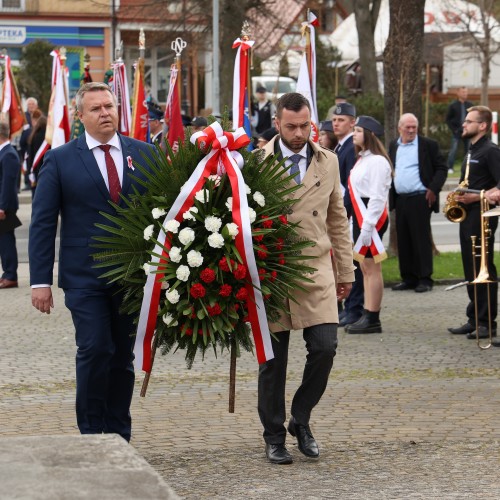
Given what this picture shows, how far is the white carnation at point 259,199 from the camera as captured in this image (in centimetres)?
666

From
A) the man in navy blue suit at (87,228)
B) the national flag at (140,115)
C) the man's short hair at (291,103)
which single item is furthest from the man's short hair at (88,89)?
the national flag at (140,115)

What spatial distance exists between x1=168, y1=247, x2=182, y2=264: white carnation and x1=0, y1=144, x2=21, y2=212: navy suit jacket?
8914mm

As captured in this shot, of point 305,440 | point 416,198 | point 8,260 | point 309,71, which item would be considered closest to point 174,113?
point 309,71

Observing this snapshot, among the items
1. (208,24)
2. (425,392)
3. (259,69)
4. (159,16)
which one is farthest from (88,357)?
(259,69)

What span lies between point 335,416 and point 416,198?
6.84 m

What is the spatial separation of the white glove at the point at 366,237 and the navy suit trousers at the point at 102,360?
15.1 feet

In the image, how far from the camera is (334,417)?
26.8ft

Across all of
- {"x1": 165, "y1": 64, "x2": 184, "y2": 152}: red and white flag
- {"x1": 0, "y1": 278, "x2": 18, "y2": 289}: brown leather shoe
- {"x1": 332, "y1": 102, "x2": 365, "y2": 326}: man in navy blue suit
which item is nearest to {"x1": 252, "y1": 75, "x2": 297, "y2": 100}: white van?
{"x1": 165, "y1": 64, "x2": 184, "y2": 152}: red and white flag

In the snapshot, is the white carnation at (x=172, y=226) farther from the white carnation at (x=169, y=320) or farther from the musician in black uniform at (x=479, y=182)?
the musician in black uniform at (x=479, y=182)

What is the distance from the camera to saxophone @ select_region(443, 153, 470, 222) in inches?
439

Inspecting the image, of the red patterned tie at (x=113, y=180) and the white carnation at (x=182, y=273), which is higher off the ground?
the red patterned tie at (x=113, y=180)

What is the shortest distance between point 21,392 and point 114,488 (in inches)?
195

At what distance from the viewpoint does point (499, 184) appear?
1090 centimetres

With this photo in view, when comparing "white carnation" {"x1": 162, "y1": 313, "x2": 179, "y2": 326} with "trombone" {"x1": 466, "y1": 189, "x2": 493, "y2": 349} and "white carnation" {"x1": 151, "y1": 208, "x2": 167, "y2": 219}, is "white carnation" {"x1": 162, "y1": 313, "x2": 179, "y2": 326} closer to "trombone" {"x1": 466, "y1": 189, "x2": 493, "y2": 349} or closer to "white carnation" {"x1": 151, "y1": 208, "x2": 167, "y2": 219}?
"white carnation" {"x1": 151, "y1": 208, "x2": 167, "y2": 219}
